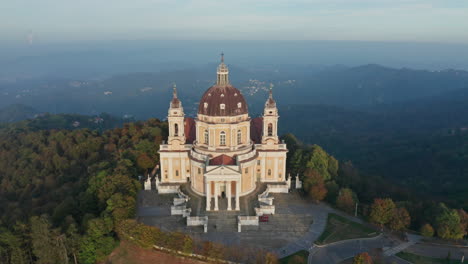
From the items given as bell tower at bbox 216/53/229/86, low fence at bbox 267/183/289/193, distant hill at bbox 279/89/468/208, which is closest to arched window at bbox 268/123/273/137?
low fence at bbox 267/183/289/193

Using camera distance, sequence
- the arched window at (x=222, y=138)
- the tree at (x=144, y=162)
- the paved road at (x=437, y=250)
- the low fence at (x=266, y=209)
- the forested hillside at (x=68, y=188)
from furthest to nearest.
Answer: the tree at (x=144, y=162)
the arched window at (x=222, y=138)
the low fence at (x=266, y=209)
the paved road at (x=437, y=250)
the forested hillside at (x=68, y=188)

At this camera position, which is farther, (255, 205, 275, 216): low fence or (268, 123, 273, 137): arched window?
(268, 123, 273, 137): arched window

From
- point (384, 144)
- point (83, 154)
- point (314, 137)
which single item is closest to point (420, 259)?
point (83, 154)

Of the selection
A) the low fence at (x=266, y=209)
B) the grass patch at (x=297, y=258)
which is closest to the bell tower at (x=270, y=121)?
the low fence at (x=266, y=209)

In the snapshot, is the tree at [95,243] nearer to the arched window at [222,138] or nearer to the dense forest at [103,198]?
the dense forest at [103,198]

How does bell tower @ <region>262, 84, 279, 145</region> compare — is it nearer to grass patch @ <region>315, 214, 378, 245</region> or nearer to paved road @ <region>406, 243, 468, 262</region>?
grass patch @ <region>315, 214, 378, 245</region>

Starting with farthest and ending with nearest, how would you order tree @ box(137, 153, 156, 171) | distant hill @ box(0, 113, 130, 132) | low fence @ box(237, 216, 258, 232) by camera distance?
distant hill @ box(0, 113, 130, 132)
tree @ box(137, 153, 156, 171)
low fence @ box(237, 216, 258, 232)

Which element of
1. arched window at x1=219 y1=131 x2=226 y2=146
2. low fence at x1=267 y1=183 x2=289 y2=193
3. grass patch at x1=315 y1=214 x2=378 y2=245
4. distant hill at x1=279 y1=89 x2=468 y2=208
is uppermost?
arched window at x1=219 y1=131 x2=226 y2=146

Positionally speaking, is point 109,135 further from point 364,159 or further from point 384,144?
point 384,144
